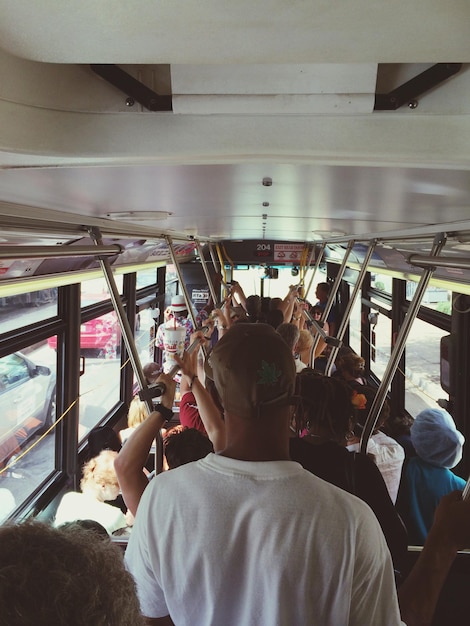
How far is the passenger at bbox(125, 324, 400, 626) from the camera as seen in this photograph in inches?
36.1

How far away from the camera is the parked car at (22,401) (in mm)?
3498

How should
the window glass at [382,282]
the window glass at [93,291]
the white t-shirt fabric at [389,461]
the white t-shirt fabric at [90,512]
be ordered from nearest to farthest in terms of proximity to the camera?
the white t-shirt fabric at [389,461], the white t-shirt fabric at [90,512], the window glass at [93,291], the window glass at [382,282]

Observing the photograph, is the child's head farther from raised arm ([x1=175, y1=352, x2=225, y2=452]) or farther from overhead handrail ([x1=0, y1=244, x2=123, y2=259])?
overhead handrail ([x1=0, y1=244, x2=123, y2=259])

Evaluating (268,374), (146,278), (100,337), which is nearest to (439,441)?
(268,374)

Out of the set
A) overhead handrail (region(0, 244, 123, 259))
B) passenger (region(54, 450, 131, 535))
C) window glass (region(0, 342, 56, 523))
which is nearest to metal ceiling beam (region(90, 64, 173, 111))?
overhead handrail (region(0, 244, 123, 259))

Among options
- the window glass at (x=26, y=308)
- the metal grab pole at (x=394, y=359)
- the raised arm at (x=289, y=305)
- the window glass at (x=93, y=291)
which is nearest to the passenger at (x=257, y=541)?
the metal grab pole at (x=394, y=359)

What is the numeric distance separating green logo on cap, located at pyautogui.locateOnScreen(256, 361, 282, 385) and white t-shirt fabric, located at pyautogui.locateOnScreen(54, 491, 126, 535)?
2495 mm

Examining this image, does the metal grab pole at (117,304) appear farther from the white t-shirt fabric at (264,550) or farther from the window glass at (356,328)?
the window glass at (356,328)

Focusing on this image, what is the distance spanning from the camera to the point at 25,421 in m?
3.82

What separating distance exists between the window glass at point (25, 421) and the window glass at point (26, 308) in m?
0.28

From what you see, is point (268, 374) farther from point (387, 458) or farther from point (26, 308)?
point (26, 308)

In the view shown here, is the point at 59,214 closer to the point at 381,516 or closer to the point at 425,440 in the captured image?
the point at 381,516

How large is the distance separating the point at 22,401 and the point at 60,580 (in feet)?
11.9

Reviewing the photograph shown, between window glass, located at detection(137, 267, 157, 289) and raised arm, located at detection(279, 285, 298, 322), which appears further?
window glass, located at detection(137, 267, 157, 289)
